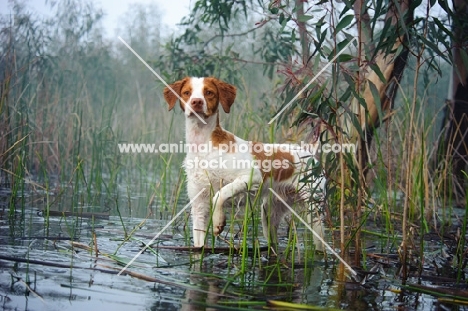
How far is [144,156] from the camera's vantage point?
365 inches

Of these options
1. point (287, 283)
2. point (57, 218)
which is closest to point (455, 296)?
point (287, 283)

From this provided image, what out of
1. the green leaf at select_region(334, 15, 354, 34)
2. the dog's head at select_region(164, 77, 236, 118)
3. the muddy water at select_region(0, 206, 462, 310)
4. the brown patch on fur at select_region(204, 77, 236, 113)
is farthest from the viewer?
A: the brown patch on fur at select_region(204, 77, 236, 113)

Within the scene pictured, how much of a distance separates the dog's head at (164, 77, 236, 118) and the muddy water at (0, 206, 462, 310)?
3.34 ft

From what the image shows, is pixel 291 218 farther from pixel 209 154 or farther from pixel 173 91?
pixel 173 91

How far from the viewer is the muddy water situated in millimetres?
2891

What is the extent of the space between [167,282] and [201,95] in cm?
171

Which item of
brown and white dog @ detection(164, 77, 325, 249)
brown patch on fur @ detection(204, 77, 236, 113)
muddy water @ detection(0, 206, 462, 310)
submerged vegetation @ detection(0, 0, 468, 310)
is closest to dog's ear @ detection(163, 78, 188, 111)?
brown and white dog @ detection(164, 77, 325, 249)

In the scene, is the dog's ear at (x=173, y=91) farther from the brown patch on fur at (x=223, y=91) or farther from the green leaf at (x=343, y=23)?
the green leaf at (x=343, y=23)

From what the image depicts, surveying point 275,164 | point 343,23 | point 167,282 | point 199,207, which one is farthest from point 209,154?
point 343,23

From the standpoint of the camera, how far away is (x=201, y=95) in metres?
4.53

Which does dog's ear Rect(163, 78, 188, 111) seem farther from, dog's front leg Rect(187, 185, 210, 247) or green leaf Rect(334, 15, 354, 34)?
green leaf Rect(334, 15, 354, 34)

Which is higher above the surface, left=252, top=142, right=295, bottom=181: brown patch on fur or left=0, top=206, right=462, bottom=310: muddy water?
left=252, top=142, right=295, bottom=181: brown patch on fur

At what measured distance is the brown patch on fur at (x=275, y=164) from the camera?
474 cm

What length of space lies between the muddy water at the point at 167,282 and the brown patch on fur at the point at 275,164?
687 millimetres
